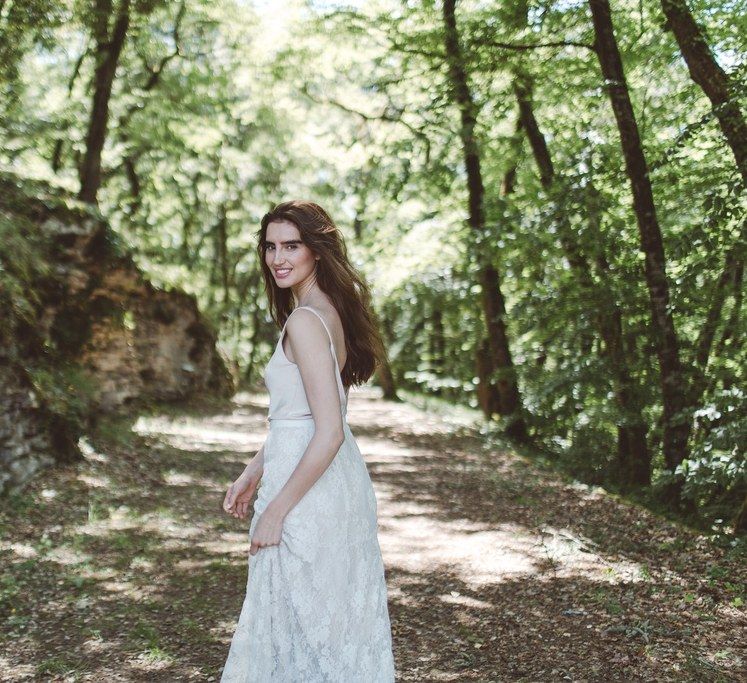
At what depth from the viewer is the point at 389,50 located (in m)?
11.7

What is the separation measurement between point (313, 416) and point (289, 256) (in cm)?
62

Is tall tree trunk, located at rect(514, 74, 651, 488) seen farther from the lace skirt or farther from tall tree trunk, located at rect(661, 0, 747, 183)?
the lace skirt

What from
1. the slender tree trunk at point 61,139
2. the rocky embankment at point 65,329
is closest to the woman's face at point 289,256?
the rocky embankment at point 65,329

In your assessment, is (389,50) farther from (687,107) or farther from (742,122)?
(742,122)

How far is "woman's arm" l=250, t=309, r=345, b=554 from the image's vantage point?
8.10 feet

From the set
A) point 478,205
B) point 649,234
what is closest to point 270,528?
point 649,234

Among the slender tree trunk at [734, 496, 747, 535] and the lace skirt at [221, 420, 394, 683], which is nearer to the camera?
the lace skirt at [221, 420, 394, 683]

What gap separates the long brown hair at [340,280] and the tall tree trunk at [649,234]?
6163 millimetres

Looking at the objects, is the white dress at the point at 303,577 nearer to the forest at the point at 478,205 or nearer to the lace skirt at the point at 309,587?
the lace skirt at the point at 309,587

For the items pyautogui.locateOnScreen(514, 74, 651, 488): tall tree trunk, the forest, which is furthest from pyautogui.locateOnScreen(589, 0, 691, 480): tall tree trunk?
pyautogui.locateOnScreen(514, 74, 651, 488): tall tree trunk

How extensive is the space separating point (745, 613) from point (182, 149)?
1745cm

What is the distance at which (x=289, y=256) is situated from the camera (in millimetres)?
2723

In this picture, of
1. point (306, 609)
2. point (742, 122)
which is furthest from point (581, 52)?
point (306, 609)

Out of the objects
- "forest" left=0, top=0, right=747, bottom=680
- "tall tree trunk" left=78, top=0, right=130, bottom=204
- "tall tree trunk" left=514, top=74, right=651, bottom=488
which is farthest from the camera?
"tall tree trunk" left=78, top=0, right=130, bottom=204
